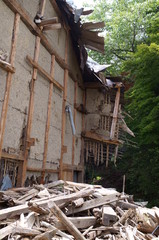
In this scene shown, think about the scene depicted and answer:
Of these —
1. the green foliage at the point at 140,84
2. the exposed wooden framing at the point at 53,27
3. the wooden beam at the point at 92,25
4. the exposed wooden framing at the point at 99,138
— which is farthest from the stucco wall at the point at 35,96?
the green foliage at the point at 140,84

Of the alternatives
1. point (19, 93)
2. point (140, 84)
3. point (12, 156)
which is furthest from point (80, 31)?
point (12, 156)

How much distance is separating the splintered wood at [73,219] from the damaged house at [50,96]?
2.24 metres

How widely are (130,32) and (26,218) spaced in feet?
65.1

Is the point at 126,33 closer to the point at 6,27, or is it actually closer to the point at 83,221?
the point at 6,27

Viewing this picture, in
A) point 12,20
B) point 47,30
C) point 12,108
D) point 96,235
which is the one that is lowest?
point 96,235

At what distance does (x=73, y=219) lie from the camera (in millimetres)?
4410

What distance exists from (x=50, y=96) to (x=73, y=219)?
5689mm

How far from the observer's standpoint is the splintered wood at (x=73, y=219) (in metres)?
3.82

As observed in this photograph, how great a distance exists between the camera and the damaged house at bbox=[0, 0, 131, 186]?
7121mm

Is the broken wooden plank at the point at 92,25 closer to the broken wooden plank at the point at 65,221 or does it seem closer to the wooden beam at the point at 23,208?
the wooden beam at the point at 23,208

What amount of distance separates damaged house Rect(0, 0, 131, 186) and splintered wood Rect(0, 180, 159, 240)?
7.36 feet

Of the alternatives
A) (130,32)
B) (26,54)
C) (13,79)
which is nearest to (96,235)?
(13,79)

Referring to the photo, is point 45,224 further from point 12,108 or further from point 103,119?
point 103,119

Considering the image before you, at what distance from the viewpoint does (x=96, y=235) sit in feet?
14.1
